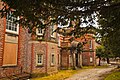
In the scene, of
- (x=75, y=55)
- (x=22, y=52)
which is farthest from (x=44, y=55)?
(x=75, y=55)

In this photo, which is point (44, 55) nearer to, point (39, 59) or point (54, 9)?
point (39, 59)

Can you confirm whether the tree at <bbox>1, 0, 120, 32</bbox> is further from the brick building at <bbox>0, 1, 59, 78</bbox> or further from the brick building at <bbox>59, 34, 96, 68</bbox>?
the brick building at <bbox>59, 34, 96, 68</bbox>

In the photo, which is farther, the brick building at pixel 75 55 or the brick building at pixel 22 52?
the brick building at pixel 75 55

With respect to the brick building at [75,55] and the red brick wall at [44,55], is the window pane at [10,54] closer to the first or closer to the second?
the red brick wall at [44,55]

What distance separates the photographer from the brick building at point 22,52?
16.4 meters

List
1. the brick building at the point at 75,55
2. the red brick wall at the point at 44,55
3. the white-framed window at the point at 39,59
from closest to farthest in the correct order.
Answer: the red brick wall at the point at 44,55
the white-framed window at the point at 39,59
the brick building at the point at 75,55

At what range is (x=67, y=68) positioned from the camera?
3269 centimetres

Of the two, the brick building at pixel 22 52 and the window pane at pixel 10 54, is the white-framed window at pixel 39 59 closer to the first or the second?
the brick building at pixel 22 52

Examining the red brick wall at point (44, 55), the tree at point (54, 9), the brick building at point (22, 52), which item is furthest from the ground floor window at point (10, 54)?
the tree at point (54, 9)

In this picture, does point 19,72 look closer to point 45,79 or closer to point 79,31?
point 45,79

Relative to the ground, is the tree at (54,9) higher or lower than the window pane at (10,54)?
higher

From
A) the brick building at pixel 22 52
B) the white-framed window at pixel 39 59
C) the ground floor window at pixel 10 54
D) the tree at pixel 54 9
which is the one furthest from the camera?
the white-framed window at pixel 39 59

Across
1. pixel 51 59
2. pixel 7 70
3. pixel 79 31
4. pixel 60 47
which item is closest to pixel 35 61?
pixel 51 59

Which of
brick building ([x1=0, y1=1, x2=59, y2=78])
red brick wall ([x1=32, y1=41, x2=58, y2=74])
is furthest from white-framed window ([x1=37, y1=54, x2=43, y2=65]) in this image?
red brick wall ([x1=32, y1=41, x2=58, y2=74])
